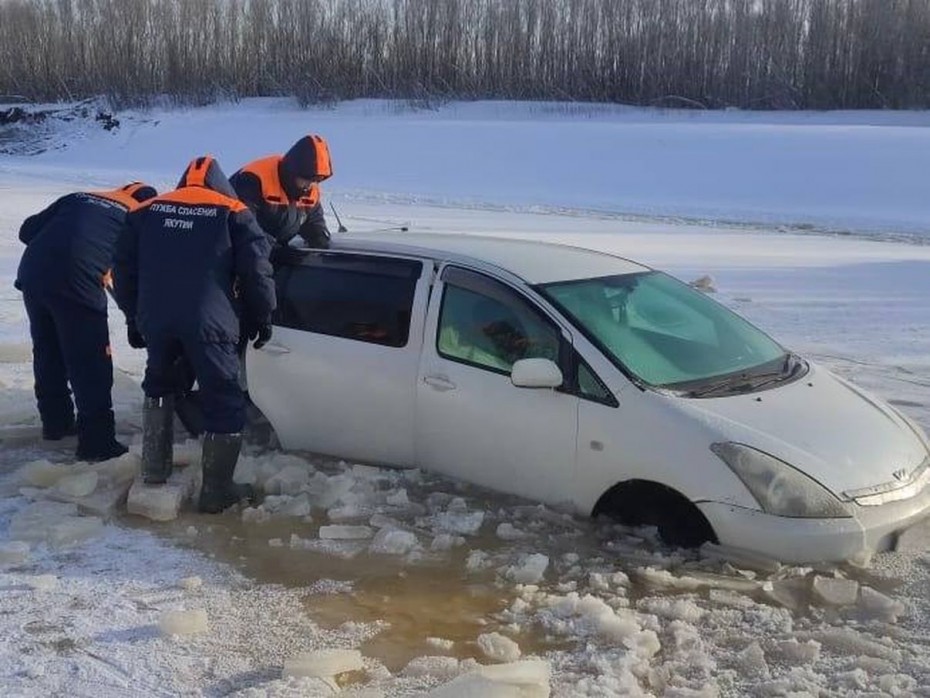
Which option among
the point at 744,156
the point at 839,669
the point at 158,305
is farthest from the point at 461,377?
the point at 744,156

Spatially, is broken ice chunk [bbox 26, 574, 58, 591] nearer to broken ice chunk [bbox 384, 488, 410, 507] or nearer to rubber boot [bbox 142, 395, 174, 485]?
rubber boot [bbox 142, 395, 174, 485]

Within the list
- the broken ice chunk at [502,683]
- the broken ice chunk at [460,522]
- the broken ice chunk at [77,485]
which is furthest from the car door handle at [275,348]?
the broken ice chunk at [502,683]

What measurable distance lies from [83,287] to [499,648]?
3.40m

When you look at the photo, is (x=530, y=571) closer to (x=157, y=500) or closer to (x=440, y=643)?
(x=440, y=643)

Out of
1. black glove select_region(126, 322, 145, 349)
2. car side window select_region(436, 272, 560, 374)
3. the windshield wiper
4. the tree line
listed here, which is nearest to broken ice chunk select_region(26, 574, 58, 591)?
black glove select_region(126, 322, 145, 349)

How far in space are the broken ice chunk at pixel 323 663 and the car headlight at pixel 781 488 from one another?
5.77ft

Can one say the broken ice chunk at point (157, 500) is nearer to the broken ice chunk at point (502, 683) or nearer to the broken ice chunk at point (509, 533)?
the broken ice chunk at point (509, 533)

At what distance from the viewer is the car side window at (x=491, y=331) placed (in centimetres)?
515

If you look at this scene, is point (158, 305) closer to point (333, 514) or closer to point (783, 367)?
point (333, 514)

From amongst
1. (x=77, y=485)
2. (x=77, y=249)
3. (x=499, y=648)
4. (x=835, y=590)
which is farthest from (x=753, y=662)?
(x=77, y=249)

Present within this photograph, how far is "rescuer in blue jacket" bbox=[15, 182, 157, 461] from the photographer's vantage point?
239 inches

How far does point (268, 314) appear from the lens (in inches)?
213

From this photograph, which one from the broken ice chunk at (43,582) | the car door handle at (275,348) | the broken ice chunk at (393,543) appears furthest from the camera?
the car door handle at (275,348)

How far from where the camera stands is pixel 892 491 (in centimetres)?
459
